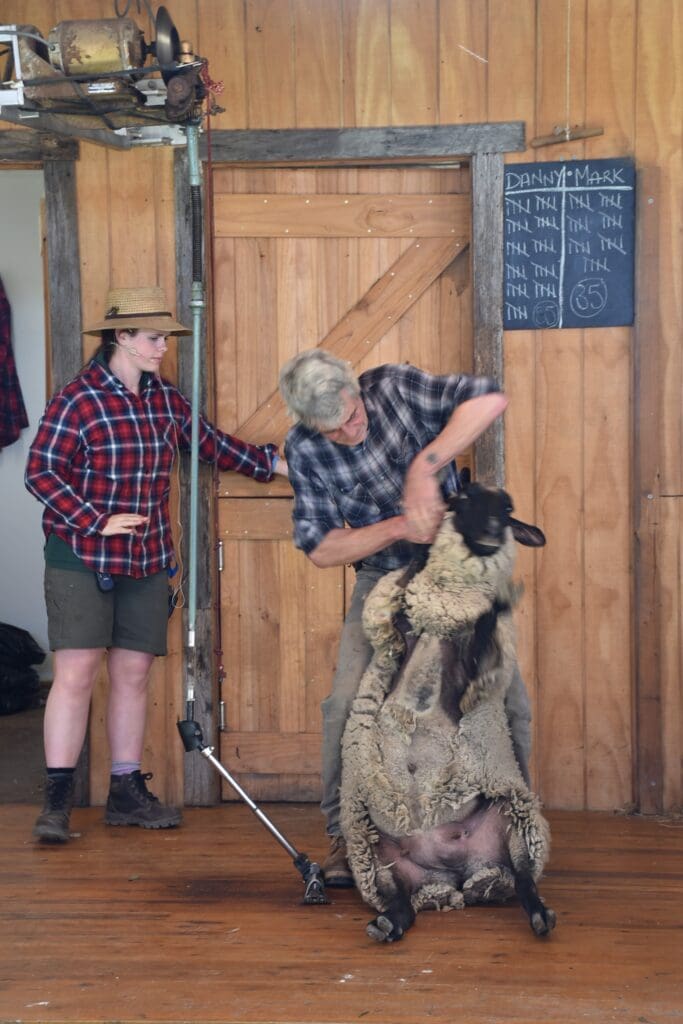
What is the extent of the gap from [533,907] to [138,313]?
2642mm

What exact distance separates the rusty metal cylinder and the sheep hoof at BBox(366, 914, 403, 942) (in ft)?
9.18

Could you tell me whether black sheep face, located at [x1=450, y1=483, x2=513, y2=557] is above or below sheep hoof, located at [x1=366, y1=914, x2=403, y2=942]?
above

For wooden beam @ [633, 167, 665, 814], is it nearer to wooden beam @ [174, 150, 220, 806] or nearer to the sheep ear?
A: the sheep ear

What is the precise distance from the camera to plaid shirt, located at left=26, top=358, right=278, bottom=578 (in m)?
4.87

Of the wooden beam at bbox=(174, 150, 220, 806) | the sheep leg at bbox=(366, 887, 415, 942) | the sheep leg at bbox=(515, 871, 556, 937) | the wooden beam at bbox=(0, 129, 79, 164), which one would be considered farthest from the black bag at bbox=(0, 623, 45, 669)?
the sheep leg at bbox=(515, 871, 556, 937)

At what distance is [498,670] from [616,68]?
8.34 feet

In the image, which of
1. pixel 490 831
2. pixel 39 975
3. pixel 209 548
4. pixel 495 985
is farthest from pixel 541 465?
pixel 39 975

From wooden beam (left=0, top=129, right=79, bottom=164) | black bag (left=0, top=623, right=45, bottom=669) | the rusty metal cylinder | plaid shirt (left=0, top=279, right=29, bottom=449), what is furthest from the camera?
plaid shirt (left=0, top=279, right=29, bottom=449)

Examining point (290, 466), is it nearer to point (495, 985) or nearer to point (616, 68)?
point (495, 985)

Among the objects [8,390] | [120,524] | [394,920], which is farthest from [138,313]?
[8,390]

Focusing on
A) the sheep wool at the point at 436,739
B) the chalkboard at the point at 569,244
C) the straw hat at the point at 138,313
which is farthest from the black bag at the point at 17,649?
the sheep wool at the point at 436,739

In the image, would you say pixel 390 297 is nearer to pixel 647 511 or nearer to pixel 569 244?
pixel 569 244

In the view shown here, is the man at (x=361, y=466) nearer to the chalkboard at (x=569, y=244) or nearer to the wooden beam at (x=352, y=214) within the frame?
the chalkboard at (x=569, y=244)

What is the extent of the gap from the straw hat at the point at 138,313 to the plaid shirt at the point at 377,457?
1071 mm
